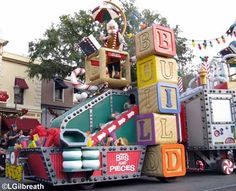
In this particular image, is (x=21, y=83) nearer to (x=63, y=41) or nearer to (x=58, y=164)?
(x=63, y=41)

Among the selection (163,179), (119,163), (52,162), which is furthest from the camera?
(163,179)

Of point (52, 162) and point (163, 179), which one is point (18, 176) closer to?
point (52, 162)

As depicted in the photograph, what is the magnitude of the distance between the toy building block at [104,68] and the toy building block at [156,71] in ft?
2.91

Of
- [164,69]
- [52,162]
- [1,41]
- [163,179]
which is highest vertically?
[1,41]

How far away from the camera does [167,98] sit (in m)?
7.79

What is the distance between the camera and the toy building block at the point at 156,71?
7.83 meters

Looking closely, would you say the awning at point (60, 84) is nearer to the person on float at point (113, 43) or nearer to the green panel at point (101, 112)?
the person on float at point (113, 43)

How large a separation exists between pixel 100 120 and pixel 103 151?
1.35 metres

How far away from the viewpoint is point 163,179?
7.69 metres

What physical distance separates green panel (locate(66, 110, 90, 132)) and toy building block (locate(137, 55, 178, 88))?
1.52 m

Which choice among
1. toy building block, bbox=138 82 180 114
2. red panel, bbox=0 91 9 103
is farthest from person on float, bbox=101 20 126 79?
red panel, bbox=0 91 9 103

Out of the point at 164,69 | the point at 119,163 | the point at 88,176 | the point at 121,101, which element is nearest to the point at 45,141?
the point at 88,176

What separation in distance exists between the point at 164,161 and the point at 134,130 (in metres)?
1.11

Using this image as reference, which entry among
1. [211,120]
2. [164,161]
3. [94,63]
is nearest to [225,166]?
[211,120]
